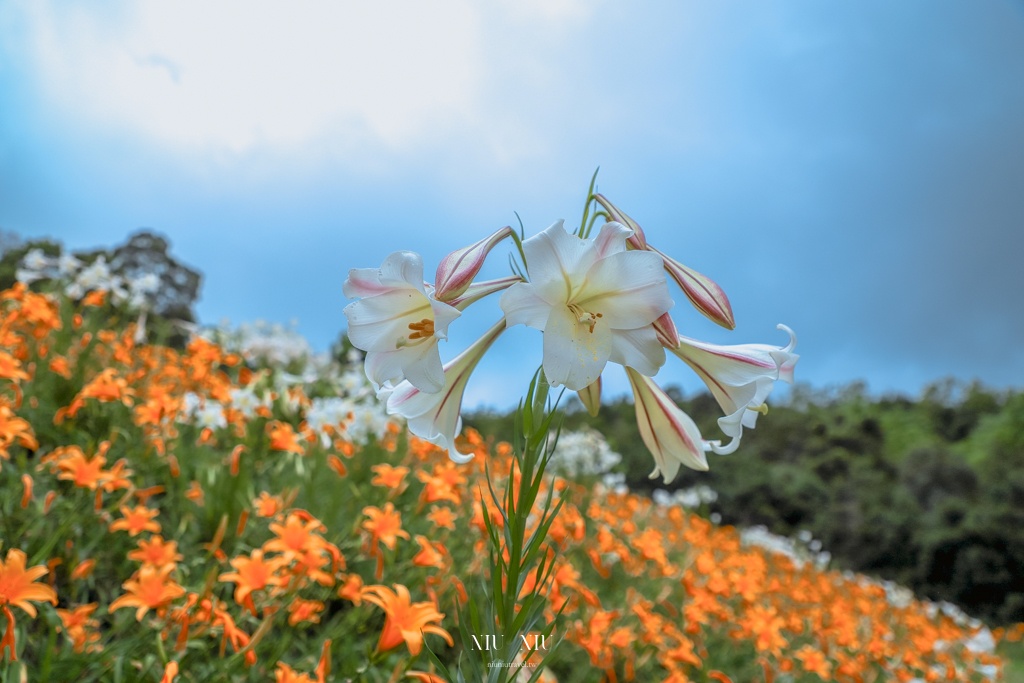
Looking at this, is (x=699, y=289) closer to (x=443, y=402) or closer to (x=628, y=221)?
(x=628, y=221)

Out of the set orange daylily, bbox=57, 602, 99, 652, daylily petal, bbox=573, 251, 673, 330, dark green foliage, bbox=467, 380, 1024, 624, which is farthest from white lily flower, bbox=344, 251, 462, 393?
dark green foliage, bbox=467, 380, 1024, 624

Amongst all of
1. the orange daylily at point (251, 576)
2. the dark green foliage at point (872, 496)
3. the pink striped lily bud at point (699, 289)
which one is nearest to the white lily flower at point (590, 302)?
the pink striped lily bud at point (699, 289)

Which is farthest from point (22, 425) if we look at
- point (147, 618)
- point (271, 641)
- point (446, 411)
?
point (446, 411)

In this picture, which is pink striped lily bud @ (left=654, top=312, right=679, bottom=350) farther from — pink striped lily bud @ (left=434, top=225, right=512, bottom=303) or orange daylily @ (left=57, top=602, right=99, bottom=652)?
orange daylily @ (left=57, top=602, right=99, bottom=652)

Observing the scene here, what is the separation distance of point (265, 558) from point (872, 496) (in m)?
13.0

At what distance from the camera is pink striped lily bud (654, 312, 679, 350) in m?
0.93

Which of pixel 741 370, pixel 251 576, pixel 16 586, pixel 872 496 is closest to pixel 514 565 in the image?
pixel 741 370

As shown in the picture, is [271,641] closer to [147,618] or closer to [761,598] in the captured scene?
[147,618]

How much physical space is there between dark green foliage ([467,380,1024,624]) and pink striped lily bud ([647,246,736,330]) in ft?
23.6

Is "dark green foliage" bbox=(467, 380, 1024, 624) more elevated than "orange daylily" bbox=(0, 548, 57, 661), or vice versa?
"dark green foliage" bbox=(467, 380, 1024, 624)

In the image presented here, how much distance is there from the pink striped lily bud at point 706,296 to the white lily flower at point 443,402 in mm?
273

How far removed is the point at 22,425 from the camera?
5.56 ft

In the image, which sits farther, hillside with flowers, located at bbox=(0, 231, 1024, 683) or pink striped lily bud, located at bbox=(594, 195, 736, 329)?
hillside with flowers, located at bbox=(0, 231, 1024, 683)

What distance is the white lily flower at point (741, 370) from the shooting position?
1072 millimetres
